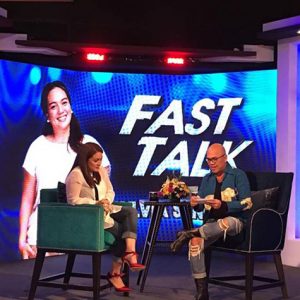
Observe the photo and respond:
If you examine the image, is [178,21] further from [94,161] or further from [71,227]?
[71,227]

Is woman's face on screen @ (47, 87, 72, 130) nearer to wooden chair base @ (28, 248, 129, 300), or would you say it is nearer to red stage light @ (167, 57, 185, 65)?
red stage light @ (167, 57, 185, 65)

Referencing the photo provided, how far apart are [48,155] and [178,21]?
232 cm

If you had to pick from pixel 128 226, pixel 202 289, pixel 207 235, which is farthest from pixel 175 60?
pixel 202 289

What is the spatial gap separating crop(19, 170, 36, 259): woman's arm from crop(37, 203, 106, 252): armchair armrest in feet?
8.00

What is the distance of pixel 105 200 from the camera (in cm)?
540

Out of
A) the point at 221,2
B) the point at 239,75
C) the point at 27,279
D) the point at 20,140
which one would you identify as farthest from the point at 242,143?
the point at 27,279

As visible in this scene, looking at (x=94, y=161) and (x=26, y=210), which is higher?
(x=94, y=161)

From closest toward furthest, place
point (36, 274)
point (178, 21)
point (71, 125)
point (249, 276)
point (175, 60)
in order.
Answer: point (249, 276) → point (36, 274) → point (175, 60) → point (71, 125) → point (178, 21)

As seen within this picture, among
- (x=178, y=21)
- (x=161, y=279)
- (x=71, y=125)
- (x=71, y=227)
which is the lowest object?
(x=161, y=279)

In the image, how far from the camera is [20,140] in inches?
311

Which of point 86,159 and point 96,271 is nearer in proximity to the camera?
point 96,271

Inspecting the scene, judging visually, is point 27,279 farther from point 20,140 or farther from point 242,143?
point 242,143

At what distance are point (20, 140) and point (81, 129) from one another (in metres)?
0.84

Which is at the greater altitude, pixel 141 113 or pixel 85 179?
pixel 141 113
